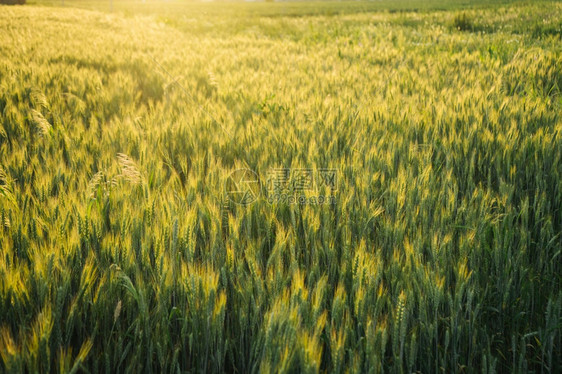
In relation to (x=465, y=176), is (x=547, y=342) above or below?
below

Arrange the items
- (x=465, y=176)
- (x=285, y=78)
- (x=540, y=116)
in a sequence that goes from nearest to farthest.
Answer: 1. (x=465, y=176)
2. (x=540, y=116)
3. (x=285, y=78)

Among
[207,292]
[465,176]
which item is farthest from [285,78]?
[207,292]

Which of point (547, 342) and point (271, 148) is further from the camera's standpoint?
point (271, 148)

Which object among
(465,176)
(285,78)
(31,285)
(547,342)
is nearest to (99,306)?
(31,285)

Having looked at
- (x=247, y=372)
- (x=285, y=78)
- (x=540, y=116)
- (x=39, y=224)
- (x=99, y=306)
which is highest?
(x=285, y=78)

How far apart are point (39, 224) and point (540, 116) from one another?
2661 millimetres

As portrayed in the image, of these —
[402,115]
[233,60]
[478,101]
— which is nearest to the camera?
[402,115]

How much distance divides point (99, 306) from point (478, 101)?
2712mm

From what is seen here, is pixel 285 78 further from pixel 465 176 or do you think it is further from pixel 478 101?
A: pixel 465 176

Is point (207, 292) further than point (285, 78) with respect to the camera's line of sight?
No

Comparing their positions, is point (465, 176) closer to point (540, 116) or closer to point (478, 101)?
point (540, 116)

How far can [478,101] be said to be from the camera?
2.71 metres

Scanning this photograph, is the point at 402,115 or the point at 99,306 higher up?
the point at 402,115

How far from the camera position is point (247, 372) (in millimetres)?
909
